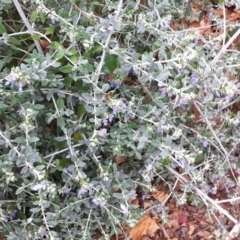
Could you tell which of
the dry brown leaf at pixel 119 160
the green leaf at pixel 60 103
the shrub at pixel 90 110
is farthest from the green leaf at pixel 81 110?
the dry brown leaf at pixel 119 160

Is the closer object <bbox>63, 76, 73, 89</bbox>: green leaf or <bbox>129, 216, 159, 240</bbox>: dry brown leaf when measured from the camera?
<bbox>63, 76, 73, 89</bbox>: green leaf

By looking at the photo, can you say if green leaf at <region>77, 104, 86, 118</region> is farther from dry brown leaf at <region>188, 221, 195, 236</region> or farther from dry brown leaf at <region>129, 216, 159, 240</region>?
dry brown leaf at <region>188, 221, 195, 236</region>

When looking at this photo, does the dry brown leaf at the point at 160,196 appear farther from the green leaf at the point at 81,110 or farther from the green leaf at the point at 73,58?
the green leaf at the point at 73,58

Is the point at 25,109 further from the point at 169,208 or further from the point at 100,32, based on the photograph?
the point at 169,208

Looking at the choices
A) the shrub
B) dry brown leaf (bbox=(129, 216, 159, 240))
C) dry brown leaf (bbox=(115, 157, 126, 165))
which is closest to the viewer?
the shrub

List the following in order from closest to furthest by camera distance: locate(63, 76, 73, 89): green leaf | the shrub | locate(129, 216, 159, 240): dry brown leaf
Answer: the shrub, locate(63, 76, 73, 89): green leaf, locate(129, 216, 159, 240): dry brown leaf

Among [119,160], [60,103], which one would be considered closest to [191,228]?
[119,160]

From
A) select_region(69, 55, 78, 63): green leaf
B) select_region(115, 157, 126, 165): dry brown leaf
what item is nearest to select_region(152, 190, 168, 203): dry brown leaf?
select_region(115, 157, 126, 165): dry brown leaf
